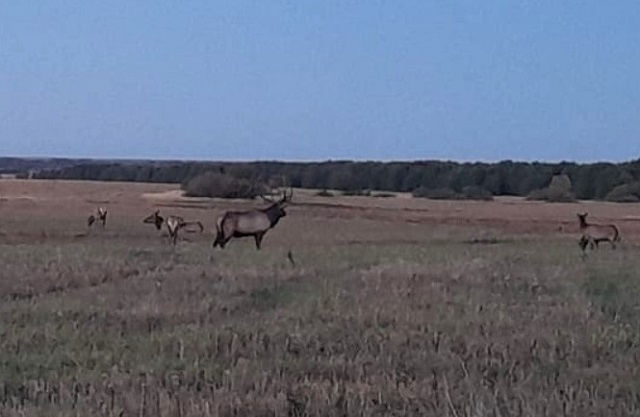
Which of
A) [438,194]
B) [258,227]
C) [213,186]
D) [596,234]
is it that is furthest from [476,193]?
[258,227]

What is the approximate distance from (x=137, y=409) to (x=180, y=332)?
399 centimetres

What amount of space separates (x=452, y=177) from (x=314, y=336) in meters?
102

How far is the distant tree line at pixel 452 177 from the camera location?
98500 mm

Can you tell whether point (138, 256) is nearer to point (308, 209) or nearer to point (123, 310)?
point (123, 310)

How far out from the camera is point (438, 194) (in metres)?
96.3

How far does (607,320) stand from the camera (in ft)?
42.1

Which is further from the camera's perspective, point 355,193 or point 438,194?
point 355,193

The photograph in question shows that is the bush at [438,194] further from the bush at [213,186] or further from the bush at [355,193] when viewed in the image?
the bush at [213,186]

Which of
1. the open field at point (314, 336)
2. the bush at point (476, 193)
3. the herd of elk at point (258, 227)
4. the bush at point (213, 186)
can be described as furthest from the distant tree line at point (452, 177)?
the open field at point (314, 336)

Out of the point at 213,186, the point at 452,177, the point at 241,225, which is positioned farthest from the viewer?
the point at 452,177

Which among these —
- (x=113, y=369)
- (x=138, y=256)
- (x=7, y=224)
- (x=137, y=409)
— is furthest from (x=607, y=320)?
(x=7, y=224)

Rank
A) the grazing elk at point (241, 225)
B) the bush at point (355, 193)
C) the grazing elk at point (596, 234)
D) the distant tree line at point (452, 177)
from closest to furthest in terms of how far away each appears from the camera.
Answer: the grazing elk at point (241, 225), the grazing elk at point (596, 234), the bush at point (355, 193), the distant tree line at point (452, 177)

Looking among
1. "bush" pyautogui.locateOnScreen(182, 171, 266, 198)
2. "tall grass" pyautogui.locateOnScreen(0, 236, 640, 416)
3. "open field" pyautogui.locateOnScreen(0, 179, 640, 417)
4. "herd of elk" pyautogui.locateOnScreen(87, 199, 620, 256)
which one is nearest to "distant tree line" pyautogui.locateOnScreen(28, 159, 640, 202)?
"bush" pyautogui.locateOnScreen(182, 171, 266, 198)

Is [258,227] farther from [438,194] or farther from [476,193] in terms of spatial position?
[476,193]
